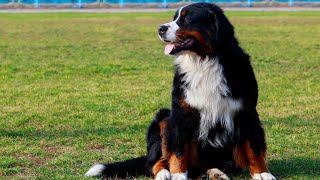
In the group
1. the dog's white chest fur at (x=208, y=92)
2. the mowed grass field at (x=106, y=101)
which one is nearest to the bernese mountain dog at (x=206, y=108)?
the dog's white chest fur at (x=208, y=92)

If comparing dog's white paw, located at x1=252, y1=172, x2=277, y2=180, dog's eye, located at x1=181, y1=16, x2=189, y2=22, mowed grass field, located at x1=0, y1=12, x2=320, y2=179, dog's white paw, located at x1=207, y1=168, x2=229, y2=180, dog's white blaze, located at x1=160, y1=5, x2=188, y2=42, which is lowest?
mowed grass field, located at x1=0, y1=12, x2=320, y2=179

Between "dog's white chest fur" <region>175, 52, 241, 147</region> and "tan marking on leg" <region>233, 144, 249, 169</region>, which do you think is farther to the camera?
"tan marking on leg" <region>233, 144, 249, 169</region>

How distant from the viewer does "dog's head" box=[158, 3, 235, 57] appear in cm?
641

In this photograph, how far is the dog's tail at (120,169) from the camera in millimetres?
6793

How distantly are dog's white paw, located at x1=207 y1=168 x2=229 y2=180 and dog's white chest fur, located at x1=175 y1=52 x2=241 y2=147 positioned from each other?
0.42 m

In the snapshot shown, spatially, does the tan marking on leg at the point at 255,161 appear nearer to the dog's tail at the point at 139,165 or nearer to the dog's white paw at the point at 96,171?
the dog's tail at the point at 139,165

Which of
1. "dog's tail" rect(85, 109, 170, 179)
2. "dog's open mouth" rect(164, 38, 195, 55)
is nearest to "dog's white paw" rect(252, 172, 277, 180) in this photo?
"dog's tail" rect(85, 109, 170, 179)

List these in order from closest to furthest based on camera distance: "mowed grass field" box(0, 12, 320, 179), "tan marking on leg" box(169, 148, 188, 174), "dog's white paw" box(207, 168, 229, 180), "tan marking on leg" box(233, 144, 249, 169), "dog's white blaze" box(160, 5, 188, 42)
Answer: "dog's white blaze" box(160, 5, 188, 42), "dog's white paw" box(207, 168, 229, 180), "tan marking on leg" box(169, 148, 188, 174), "tan marking on leg" box(233, 144, 249, 169), "mowed grass field" box(0, 12, 320, 179)

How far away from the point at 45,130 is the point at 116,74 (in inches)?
228

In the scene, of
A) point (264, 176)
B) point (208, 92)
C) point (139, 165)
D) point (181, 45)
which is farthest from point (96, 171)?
point (264, 176)

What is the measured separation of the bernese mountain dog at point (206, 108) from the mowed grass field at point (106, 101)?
34cm

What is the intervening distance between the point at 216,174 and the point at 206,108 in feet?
2.10

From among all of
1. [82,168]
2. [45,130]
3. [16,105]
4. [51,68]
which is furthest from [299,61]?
[82,168]

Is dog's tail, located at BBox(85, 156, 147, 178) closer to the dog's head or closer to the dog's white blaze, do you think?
the dog's head
